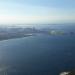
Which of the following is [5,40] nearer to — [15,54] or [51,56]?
[15,54]

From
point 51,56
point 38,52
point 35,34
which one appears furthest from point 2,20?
point 51,56

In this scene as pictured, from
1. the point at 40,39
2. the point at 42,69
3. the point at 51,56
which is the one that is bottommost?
the point at 42,69

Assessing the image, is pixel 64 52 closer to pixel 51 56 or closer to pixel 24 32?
pixel 51 56

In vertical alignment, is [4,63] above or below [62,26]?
below

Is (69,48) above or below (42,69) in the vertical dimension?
above

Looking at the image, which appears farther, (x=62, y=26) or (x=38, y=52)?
(x=38, y=52)

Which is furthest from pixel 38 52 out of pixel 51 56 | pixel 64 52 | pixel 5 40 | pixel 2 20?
pixel 2 20
